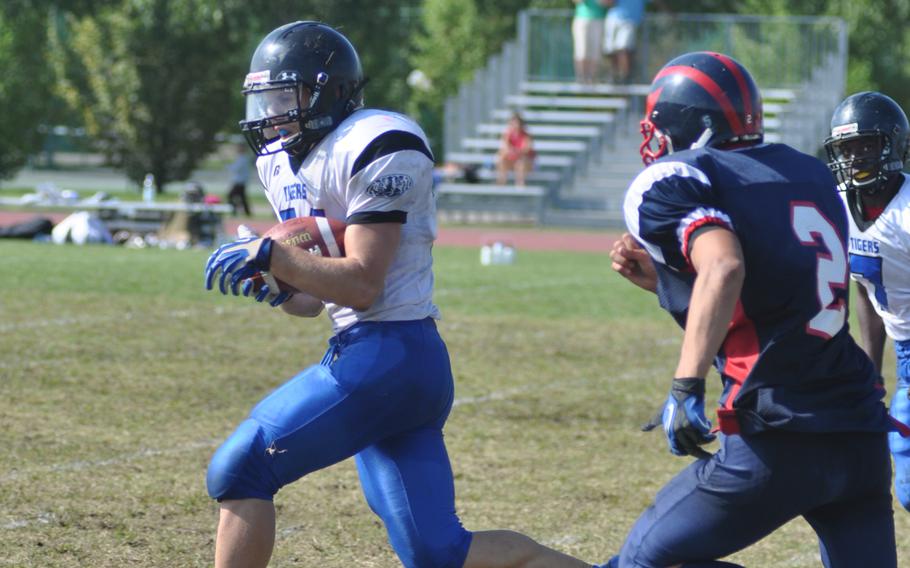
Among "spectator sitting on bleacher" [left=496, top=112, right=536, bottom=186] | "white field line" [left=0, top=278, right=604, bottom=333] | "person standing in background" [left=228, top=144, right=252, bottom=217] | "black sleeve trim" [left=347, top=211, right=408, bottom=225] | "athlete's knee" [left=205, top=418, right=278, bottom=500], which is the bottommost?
"person standing in background" [left=228, top=144, right=252, bottom=217]

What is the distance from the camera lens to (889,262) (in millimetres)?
4832

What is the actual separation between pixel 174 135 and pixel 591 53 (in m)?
9.75

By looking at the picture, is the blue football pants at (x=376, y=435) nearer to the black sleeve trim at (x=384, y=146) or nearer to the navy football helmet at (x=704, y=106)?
the black sleeve trim at (x=384, y=146)

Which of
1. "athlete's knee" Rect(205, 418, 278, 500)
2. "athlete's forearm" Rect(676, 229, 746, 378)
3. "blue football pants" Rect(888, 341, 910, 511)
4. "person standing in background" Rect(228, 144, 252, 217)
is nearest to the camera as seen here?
"athlete's forearm" Rect(676, 229, 746, 378)

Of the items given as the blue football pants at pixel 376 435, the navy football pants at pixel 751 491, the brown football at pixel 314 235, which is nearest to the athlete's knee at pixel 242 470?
the blue football pants at pixel 376 435

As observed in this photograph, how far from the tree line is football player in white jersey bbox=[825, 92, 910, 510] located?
933 inches

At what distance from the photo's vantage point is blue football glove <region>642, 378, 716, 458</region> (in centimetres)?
303

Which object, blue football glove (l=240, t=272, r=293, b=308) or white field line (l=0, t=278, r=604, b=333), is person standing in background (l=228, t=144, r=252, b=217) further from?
blue football glove (l=240, t=272, r=293, b=308)

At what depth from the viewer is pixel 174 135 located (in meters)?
29.2

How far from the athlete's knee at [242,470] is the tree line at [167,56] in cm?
2495

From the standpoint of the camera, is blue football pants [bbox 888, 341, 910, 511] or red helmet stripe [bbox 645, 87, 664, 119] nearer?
red helmet stripe [bbox 645, 87, 664, 119]

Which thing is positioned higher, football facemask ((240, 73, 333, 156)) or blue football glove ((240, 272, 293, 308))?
football facemask ((240, 73, 333, 156))

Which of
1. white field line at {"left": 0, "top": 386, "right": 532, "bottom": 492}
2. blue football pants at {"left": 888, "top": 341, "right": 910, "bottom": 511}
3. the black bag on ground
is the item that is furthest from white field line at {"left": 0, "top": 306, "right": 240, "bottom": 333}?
the black bag on ground

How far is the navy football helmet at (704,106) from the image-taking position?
10.8 ft
